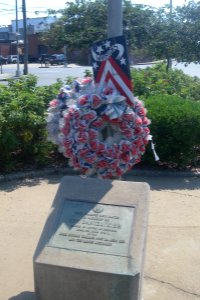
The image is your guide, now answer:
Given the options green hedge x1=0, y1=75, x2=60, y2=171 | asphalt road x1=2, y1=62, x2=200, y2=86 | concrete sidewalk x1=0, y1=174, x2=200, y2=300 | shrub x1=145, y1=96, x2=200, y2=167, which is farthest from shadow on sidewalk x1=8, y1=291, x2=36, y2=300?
asphalt road x1=2, y1=62, x2=200, y2=86

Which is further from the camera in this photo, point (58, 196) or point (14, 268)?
point (14, 268)

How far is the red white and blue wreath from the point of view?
13.4 ft

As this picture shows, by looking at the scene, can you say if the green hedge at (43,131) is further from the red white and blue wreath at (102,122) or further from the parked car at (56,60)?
the parked car at (56,60)

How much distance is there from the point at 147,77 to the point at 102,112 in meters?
6.06

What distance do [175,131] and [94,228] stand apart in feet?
12.0

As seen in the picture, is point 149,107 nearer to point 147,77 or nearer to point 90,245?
point 147,77

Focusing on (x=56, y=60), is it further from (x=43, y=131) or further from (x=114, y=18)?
(x=114, y=18)

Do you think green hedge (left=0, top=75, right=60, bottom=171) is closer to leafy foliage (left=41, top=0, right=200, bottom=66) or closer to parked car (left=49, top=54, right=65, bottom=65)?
leafy foliage (left=41, top=0, right=200, bottom=66)

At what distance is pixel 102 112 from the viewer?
161 inches

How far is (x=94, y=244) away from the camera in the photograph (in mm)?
3492

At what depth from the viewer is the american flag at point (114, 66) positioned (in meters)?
4.27

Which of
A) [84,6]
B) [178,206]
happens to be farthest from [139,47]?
[178,206]

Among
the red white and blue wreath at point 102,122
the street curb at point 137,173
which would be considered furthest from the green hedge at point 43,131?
the red white and blue wreath at point 102,122

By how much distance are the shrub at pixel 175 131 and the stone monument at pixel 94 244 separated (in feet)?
10.6
